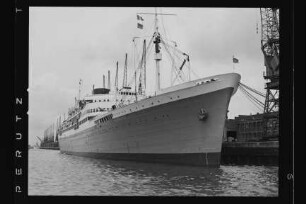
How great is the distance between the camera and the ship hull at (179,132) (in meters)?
14.9

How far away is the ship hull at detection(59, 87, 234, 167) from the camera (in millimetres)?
14922

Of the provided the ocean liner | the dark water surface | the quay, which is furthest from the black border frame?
the quay

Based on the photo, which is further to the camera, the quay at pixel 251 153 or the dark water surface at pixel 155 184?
the quay at pixel 251 153

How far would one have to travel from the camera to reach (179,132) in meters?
15.8

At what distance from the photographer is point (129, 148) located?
17.6 meters
